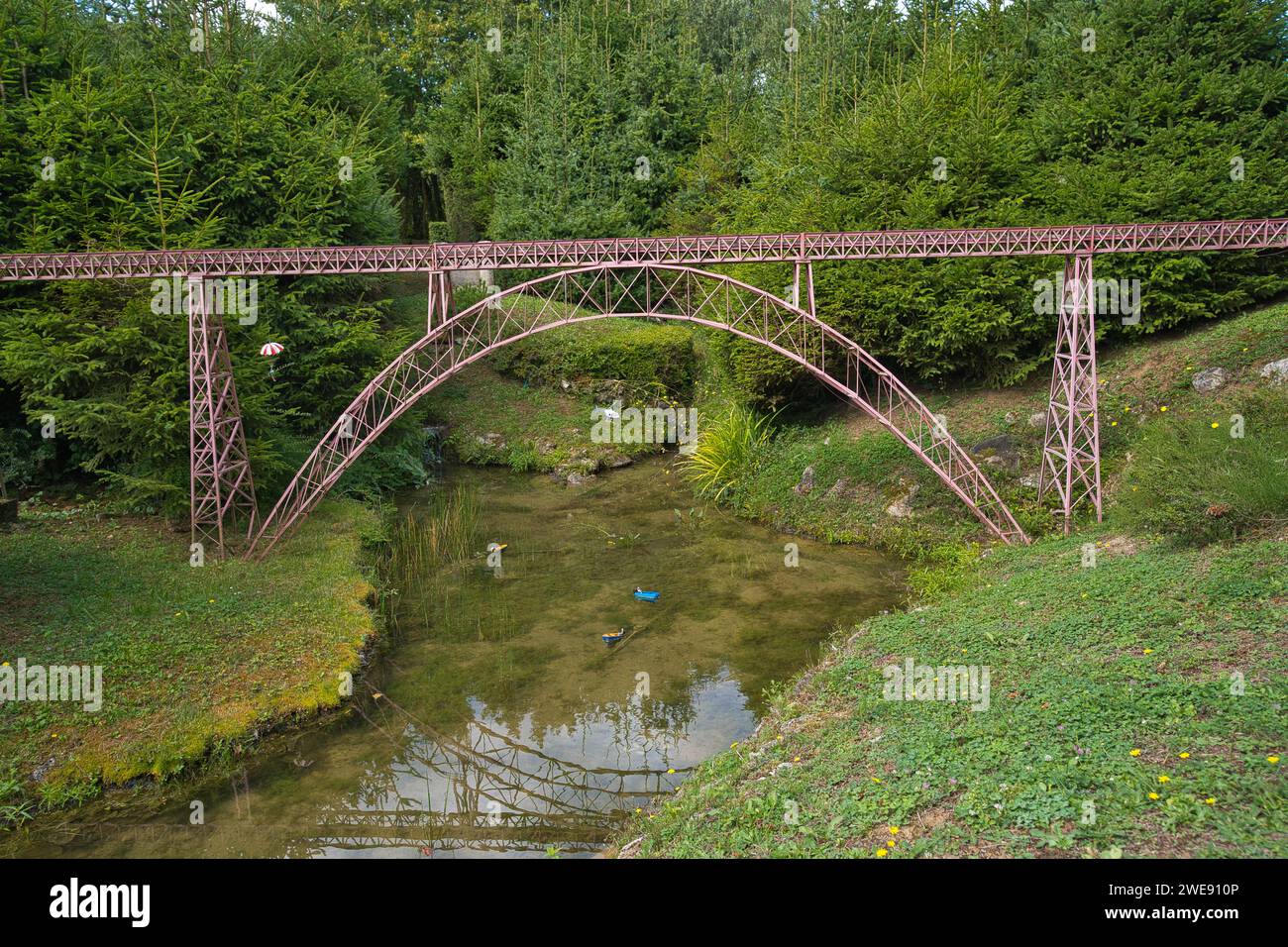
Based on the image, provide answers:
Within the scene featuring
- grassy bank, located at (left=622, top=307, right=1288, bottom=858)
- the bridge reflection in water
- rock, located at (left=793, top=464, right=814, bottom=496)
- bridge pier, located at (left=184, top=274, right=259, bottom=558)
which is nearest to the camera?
grassy bank, located at (left=622, top=307, right=1288, bottom=858)

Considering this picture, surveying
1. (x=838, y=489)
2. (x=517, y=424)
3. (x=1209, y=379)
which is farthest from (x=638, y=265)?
(x=517, y=424)

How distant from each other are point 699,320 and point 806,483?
7.56 meters

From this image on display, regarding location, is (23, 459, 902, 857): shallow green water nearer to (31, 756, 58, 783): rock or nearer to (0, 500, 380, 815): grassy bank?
(0, 500, 380, 815): grassy bank

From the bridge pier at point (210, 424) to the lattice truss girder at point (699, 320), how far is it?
3.23 feet

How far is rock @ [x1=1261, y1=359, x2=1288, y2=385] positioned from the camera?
16.1 m

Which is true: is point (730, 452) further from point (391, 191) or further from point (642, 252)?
point (391, 191)

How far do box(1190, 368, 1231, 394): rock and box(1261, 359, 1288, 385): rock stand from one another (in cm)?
68

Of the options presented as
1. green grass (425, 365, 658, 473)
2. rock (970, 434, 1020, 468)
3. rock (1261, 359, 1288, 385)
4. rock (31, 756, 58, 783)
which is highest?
green grass (425, 365, 658, 473)

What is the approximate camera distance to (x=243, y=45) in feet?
77.4

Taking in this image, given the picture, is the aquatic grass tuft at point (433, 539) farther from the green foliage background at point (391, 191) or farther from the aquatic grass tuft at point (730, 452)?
the aquatic grass tuft at point (730, 452)

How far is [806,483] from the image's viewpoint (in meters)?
21.6

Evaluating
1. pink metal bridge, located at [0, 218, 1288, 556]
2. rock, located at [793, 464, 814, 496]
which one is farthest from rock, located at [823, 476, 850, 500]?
pink metal bridge, located at [0, 218, 1288, 556]

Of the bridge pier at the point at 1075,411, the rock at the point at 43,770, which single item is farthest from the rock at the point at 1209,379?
the rock at the point at 43,770
